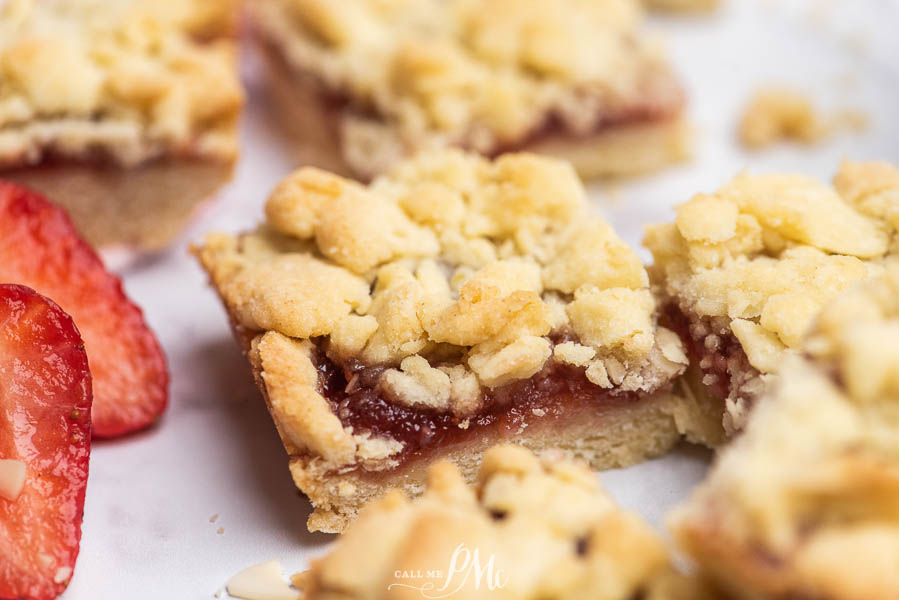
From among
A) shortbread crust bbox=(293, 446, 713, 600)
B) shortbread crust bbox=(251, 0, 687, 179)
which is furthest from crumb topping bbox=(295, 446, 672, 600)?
shortbread crust bbox=(251, 0, 687, 179)

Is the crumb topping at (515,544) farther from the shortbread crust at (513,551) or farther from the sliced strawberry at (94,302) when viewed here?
the sliced strawberry at (94,302)

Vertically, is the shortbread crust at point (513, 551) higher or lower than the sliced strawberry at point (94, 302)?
higher

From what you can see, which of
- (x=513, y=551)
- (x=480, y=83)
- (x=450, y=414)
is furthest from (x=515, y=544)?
(x=480, y=83)

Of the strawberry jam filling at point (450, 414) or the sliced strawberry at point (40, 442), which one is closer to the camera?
the sliced strawberry at point (40, 442)

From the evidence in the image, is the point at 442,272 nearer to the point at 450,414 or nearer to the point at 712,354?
the point at 450,414

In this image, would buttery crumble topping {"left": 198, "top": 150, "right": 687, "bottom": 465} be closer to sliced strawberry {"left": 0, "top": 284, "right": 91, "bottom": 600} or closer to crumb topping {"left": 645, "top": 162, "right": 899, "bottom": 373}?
crumb topping {"left": 645, "top": 162, "right": 899, "bottom": 373}

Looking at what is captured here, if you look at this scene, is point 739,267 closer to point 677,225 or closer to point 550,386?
point 677,225

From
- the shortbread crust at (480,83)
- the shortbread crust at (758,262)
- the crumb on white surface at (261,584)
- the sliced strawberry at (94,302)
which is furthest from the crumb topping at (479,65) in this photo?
the crumb on white surface at (261,584)
